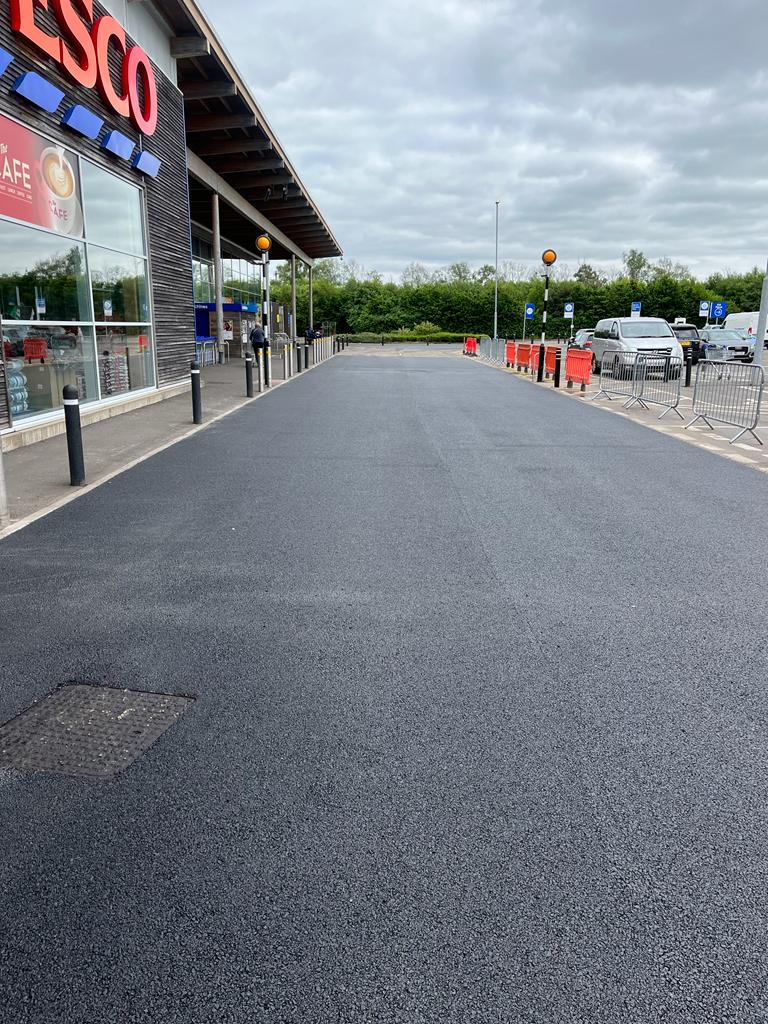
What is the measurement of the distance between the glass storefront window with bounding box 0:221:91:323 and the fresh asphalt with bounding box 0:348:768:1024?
18.5 ft

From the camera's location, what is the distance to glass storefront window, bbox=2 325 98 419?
10.7m

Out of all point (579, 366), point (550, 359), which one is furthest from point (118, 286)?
point (550, 359)

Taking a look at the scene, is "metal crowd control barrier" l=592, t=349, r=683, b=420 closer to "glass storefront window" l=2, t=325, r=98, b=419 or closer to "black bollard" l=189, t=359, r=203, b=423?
"black bollard" l=189, t=359, r=203, b=423

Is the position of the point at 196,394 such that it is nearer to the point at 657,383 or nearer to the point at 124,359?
the point at 124,359

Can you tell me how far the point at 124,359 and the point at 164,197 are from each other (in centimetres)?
487

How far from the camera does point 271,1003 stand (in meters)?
2.05

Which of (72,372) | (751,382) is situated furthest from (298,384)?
(751,382)

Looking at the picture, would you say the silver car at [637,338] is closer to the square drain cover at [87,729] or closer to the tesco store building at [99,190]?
the tesco store building at [99,190]

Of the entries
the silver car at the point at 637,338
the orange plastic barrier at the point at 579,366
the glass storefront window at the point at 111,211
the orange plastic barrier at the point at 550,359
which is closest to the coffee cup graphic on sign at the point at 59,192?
the glass storefront window at the point at 111,211

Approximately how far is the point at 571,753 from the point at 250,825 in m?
1.36

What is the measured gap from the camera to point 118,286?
587 inches

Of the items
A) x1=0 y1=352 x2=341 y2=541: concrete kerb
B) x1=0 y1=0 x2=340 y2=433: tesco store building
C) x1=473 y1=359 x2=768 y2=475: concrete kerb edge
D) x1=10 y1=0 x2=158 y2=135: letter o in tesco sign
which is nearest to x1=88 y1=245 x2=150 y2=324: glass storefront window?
x1=0 y1=0 x2=340 y2=433: tesco store building

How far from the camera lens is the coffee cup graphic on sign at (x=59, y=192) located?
37.9 ft

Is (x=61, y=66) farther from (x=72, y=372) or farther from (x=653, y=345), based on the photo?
(x=653, y=345)
